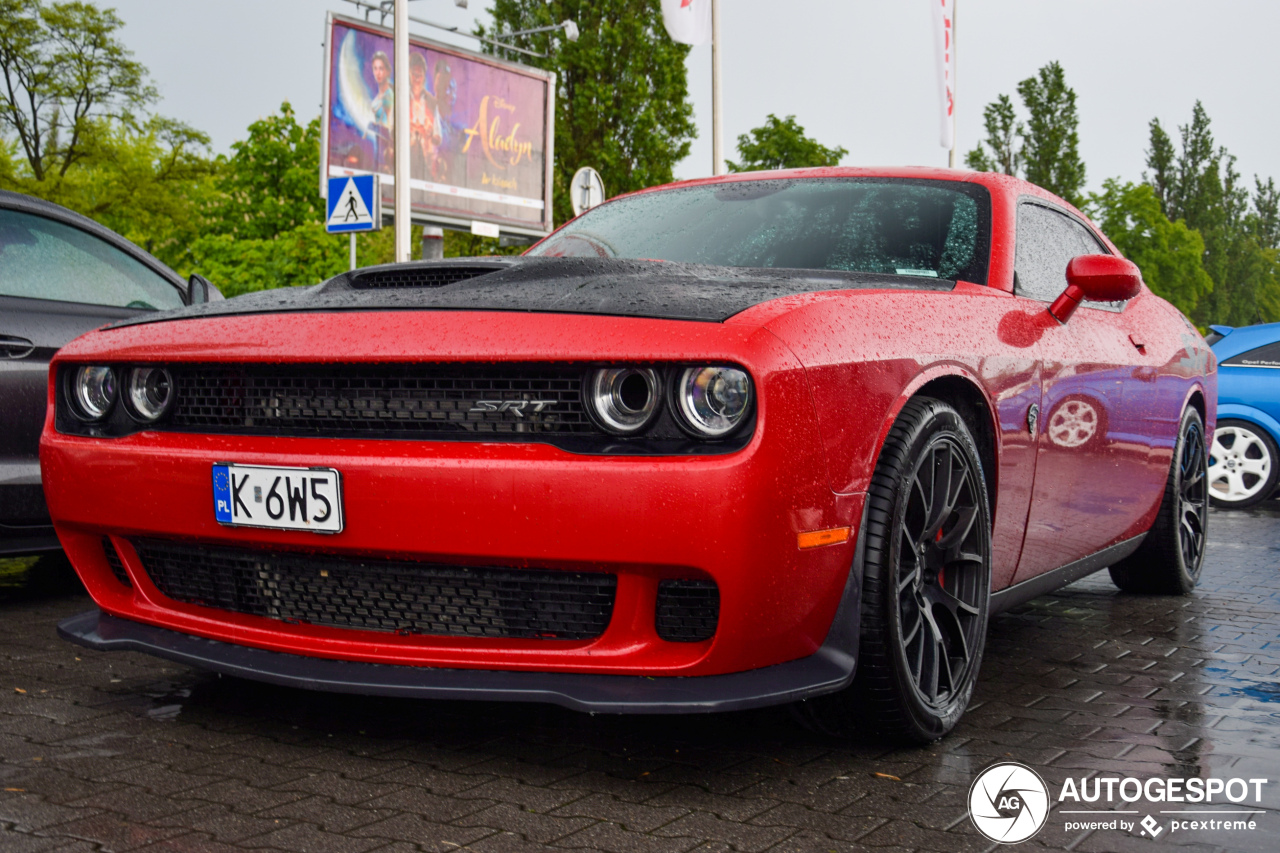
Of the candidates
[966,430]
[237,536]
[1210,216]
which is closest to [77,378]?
[237,536]

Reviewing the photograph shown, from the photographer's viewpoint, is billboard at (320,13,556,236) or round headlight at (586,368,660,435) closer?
round headlight at (586,368,660,435)

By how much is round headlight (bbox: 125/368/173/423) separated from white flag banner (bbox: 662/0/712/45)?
52.2 ft

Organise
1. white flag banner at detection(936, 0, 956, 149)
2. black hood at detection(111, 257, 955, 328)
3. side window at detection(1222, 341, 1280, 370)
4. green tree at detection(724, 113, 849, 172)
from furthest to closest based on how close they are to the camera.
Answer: green tree at detection(724, 113, 849, 172) → white flag banner at detection(936, 0, 956, 149) → side window at detection(1222, 341, 1280, 370) → black hood at detection(111, 257, 955, 328)

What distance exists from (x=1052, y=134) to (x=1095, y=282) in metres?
65.4

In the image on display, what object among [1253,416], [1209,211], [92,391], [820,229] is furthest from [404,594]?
[1209,211]

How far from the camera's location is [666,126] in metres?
45.5

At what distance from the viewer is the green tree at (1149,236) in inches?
2344

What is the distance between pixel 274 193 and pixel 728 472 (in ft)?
142

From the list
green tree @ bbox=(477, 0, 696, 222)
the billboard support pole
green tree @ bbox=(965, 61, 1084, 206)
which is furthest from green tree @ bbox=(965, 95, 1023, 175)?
the billboard support pole

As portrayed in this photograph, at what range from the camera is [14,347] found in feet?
14.9

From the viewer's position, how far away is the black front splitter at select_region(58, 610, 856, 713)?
8.07 feet

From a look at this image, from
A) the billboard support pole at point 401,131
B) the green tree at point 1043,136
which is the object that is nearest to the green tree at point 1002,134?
the green tree at point 1043,136

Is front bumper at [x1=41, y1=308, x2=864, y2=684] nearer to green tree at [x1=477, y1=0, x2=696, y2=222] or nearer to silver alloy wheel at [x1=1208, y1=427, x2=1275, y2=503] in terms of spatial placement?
silver alloy wheel at [x1=1208, y1=427, x2=1275, y2=503]

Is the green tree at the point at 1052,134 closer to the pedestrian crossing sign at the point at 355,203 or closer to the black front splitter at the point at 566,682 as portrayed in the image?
the pedestrian crossing sign at the point at 355,203
